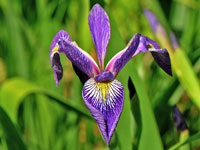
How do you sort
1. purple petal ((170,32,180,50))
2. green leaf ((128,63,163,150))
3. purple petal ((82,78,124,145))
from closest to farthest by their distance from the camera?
purple petal ((82,78,124,145)) → green leaf ((128,63,163,150)) → purple petal ((170,32,180,50))

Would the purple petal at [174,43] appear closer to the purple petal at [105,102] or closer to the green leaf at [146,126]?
the green leaf at [146,126]

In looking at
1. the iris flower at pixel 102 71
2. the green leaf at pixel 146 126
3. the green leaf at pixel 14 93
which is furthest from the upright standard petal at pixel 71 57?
the green leaf at pixel 14 93

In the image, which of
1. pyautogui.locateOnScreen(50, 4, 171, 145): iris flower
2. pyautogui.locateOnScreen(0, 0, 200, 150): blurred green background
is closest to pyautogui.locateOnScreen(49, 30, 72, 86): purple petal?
pyautogui.locateOnScreen(50, 4, 171, 145): iris flower

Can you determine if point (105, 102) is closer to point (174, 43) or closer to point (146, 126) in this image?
point (146, 126)

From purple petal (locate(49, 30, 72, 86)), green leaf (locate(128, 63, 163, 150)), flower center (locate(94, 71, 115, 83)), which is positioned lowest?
green leaf (locate(128, 63, 163, 150))

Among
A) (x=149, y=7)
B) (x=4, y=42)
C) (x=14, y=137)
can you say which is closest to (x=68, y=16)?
(x=4, y=42)

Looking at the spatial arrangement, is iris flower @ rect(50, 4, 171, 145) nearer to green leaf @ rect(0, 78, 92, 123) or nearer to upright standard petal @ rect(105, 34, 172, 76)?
upright standard petal @ rect(105, 34, 172, 76)
